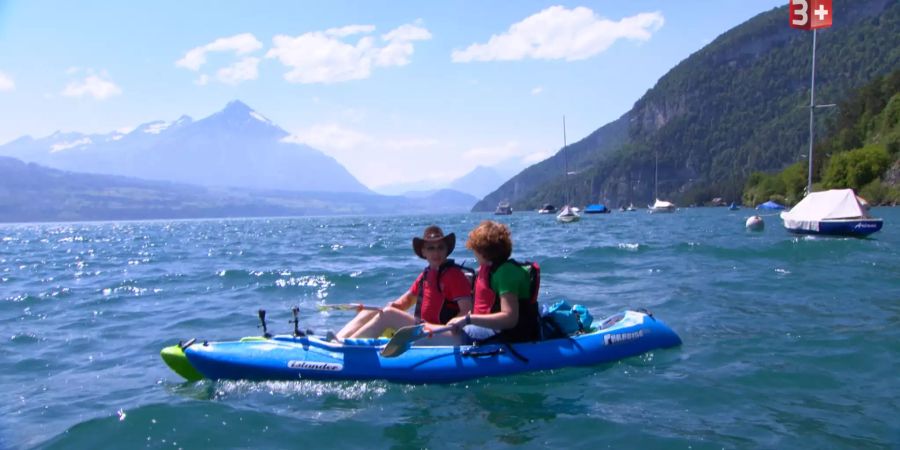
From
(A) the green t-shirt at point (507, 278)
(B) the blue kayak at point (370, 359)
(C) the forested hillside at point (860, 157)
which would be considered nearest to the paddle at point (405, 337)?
(B) the blue kayak at point (370, 359)

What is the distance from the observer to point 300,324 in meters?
12.7

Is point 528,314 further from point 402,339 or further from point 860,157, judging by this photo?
point 860,157

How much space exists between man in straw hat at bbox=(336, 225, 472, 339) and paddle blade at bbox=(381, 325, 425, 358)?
2.13 feet

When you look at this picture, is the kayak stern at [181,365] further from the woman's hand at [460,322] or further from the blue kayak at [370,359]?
the woman's hand at [460,322]

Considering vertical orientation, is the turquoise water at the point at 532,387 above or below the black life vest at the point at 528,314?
below

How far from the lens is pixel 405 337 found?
750 cm

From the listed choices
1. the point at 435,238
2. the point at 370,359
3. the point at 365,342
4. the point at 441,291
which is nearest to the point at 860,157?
the point at 441,291

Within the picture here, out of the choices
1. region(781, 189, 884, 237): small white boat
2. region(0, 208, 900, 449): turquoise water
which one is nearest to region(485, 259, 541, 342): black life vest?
region(0, 208, 900, 449): turquoise water

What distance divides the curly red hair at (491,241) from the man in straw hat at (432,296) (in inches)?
34.8

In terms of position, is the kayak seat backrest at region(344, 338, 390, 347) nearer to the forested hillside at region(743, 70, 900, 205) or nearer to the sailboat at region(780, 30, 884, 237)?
the sailboat at region(780, 30, 884, 237)

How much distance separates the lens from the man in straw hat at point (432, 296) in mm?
8070

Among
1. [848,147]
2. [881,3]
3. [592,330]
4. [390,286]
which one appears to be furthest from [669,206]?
[881,3]

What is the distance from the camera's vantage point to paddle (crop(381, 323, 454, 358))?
7.48 metres

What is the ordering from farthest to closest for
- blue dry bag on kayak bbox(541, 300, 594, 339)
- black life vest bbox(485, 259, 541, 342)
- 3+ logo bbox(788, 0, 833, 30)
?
3+ logo bbox(788, 0, 833, 30)
blue dry bag on kayak bbox(541, 300, 594, 339)
black life vest bbox(485, 259, 541, 342)
